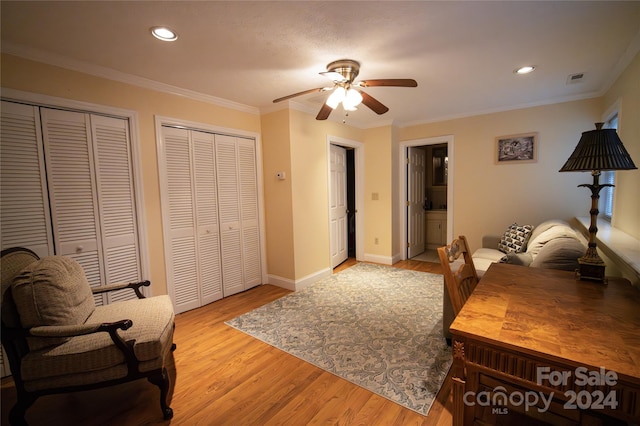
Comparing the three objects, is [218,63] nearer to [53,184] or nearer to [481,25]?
[53,184]

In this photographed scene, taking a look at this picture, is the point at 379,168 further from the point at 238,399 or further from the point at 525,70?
the point at 238,399

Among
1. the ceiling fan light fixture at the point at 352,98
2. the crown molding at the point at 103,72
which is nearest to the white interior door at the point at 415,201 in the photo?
the ceiling fan light fixture at the point at 352,98

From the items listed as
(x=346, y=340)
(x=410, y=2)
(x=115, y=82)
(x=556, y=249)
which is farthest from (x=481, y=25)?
(x=115, y=82)

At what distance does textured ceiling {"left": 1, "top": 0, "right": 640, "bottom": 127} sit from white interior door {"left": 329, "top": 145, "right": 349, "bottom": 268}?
1758 mm

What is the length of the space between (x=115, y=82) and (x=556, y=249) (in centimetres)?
392

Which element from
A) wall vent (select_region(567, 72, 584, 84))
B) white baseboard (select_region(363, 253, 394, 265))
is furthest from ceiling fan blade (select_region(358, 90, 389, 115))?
white baseboard (select_region(363, 253, 394, 265))

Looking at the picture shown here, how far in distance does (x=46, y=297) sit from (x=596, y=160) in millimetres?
3125

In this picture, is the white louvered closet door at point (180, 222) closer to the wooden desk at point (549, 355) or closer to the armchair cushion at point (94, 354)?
the armchair cushion at point (94, 354)

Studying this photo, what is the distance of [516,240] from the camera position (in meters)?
3.31

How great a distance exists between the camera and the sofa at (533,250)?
1.99 m

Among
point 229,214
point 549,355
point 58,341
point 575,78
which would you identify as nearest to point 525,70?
point 575,78

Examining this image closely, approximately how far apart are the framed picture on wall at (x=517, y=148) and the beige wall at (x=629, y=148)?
1.04 meters

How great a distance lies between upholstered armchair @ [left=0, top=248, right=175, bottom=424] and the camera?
153 cm

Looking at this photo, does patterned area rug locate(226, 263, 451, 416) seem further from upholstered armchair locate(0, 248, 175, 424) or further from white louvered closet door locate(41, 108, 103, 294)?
white louvered closet door locate(41, 108, 103, 294)
